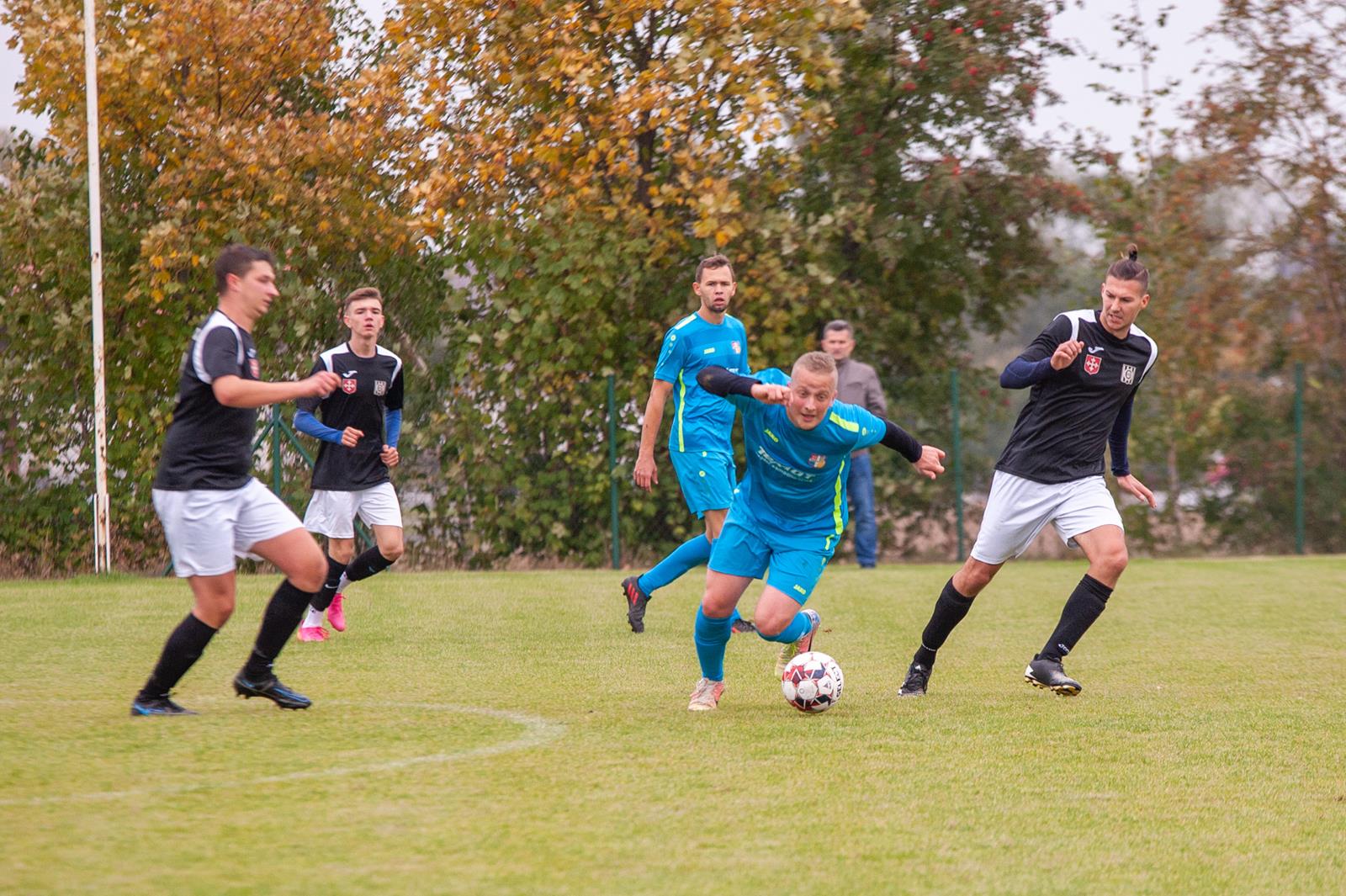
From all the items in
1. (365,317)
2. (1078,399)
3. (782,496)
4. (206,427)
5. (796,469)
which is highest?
(365,317)

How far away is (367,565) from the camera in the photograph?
901 centimetres

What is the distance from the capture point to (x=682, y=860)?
3891mm

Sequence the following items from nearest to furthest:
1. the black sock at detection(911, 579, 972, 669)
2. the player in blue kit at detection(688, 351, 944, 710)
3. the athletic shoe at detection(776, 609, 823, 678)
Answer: the player in blue kit at detection(688, 351, 944, 710) < the black sock at detection(911, 579, 972, 669) < the athletic shoe at detection(776, 609, 823, 678)

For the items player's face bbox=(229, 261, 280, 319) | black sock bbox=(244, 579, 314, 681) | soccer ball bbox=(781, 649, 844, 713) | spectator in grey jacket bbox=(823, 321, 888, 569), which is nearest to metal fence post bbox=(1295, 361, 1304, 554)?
spectator in grey jacket bbox=(823, 321, 888, 569)

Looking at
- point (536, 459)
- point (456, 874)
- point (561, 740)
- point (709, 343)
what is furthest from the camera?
point (536, 459)

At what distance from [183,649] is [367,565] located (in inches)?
128

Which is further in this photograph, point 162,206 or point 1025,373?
point 162,206

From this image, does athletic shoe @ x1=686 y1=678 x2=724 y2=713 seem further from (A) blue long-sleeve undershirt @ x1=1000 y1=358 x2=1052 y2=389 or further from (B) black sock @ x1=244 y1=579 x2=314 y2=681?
(A) blue long-sleeve undershirt @ x1=1000 y1=358 x2=1052 y2=389

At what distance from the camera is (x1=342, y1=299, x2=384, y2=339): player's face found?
8.37 m

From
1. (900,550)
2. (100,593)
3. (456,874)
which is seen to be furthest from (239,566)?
(456,874)

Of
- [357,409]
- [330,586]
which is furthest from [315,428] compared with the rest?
[330,586]

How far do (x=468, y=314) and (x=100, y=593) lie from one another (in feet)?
15.4

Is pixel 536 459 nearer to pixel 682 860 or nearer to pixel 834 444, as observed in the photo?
pixel 834 444

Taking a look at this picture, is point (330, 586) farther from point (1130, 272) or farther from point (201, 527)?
point (1130, 272)
